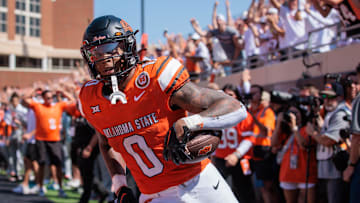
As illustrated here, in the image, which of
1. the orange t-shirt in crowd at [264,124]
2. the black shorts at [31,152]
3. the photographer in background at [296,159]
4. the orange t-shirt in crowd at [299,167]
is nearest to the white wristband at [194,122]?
the photographer in background at [296,159]

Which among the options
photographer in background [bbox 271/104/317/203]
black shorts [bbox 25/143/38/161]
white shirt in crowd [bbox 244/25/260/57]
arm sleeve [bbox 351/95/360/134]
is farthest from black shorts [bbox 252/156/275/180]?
black shorts [bbox 25/143/38/161]

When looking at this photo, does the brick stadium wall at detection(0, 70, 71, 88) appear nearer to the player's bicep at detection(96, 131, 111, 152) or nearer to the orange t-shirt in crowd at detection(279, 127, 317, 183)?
the orange t-shirt in crowd at detection(279, 127, 317, 183)

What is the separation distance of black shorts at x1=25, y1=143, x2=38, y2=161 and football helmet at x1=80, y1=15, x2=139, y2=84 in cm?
705

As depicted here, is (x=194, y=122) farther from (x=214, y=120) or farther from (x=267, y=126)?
(x=267, y=126)

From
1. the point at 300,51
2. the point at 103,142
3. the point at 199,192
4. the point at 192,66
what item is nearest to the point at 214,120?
the point at 199,192

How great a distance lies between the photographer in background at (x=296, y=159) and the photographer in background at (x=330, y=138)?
0.52 feet

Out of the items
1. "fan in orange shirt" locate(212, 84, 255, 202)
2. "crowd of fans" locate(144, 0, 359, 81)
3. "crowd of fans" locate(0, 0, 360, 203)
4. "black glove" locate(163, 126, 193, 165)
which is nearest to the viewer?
"black glove" locate(163, 126, 193, 165)

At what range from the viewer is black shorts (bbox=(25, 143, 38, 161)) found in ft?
30.8

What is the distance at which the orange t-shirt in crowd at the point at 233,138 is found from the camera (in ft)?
19.1

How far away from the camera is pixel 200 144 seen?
2.35 meters

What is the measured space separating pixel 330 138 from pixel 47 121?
608cm

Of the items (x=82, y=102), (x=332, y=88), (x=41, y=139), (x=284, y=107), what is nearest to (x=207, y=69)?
(x=41, y=139)

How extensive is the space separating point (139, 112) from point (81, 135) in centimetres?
488

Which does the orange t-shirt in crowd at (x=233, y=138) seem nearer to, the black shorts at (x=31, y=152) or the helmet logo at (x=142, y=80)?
the helmet logo at (x=142, y=80)
